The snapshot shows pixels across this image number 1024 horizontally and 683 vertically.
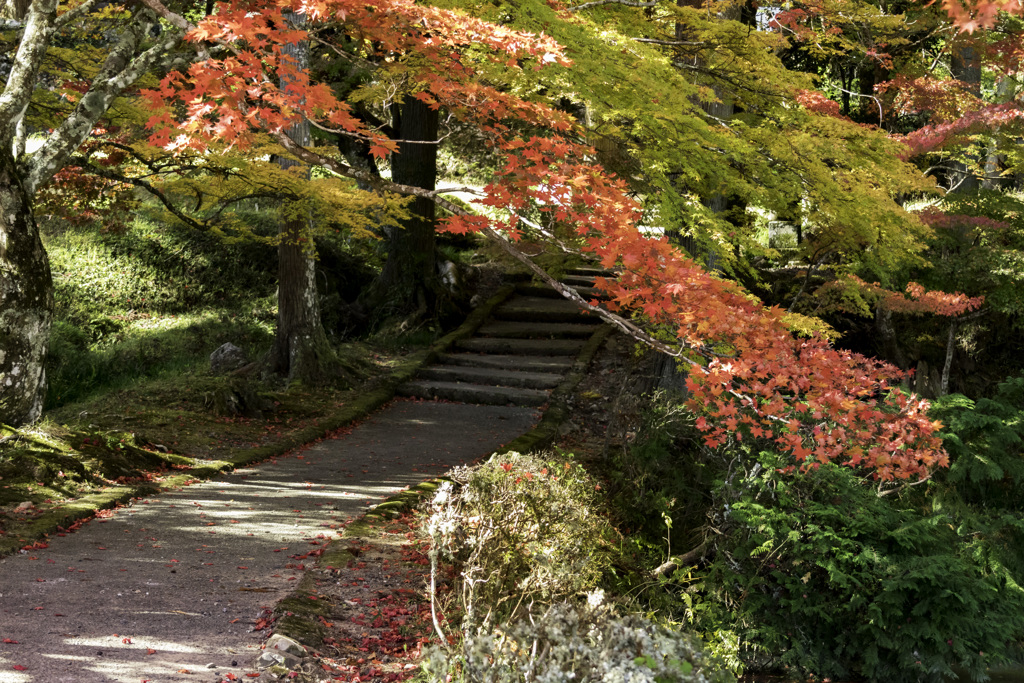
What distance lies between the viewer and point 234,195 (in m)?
9.83

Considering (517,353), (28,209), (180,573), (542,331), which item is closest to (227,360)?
(517,353)

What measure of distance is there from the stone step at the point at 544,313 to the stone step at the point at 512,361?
1531 millimetres

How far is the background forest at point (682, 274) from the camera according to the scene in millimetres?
5039

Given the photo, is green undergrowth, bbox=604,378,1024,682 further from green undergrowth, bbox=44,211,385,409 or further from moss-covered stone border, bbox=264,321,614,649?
green undergrowth, bbox=44,211,385,409

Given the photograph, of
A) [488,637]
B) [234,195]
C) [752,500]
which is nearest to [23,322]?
[234,195]

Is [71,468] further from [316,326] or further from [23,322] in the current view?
[316,326]

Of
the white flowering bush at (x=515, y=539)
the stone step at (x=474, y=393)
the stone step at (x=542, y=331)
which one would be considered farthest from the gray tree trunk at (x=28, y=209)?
the stone step at (x=542, y=331)

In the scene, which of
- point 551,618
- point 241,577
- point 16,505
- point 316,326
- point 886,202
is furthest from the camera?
point 316,326

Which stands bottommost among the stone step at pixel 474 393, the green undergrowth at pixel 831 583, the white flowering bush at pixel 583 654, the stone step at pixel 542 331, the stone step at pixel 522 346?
the green undergrowth at pixel 831 583

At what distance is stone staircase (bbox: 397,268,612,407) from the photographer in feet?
39.7

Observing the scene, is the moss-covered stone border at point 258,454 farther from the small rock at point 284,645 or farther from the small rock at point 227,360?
the small rock at point 284,645

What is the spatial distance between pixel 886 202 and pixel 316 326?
7102 mm

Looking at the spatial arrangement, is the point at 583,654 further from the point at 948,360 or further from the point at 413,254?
the point at 413,254

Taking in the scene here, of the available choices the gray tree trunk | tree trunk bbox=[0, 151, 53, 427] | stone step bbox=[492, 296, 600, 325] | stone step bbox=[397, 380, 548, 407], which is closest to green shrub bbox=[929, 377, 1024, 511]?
stone step bbox=[397, 380, 548, 407]
